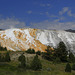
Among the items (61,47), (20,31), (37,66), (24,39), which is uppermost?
(20,31)

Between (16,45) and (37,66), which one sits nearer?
(37,66)

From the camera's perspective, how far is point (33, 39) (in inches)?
2359

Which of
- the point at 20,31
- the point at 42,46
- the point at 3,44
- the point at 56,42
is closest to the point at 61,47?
the point at 42,46

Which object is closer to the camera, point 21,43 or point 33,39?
point 21,43

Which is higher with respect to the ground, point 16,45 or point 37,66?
point 16,45

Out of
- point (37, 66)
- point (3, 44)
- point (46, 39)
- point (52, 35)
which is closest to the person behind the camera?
point (37, 66)

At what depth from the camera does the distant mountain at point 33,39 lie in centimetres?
5401

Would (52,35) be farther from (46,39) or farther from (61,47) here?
(61,47)

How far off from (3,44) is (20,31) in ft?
46.1

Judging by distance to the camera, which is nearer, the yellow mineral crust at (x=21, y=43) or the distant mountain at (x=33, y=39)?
the yellow mineral crust at (x=21, y=43)

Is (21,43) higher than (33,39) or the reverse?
the reverse

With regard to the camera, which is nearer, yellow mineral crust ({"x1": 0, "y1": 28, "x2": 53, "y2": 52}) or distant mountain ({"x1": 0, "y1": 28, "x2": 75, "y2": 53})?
yellow mineral crust ({"x1": 0, "y1": 28, "x2": 53, "y2": 52})

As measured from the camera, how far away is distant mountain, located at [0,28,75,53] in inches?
2126

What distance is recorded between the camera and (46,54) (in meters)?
35.2
